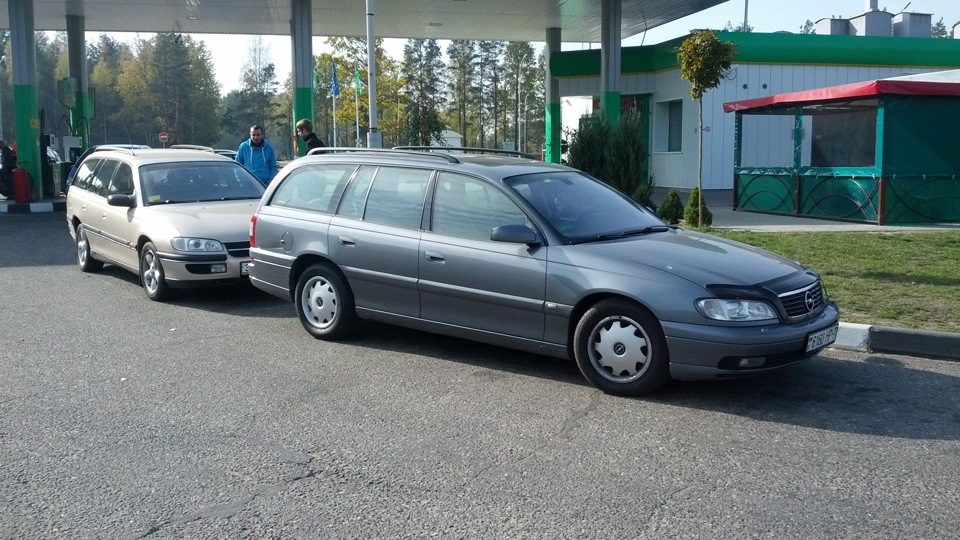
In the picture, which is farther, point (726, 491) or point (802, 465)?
point (802, 465)

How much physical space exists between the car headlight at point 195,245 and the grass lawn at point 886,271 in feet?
20.5

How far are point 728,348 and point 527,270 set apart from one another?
1.53m

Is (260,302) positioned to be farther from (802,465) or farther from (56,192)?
(56,192)

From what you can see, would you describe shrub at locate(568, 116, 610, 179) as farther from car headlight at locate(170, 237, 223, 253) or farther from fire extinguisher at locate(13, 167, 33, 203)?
fire extinguisher at locate(13, 167, 33, 203)

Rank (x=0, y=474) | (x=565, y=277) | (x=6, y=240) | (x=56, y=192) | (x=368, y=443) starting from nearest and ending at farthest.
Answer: (x=0, y=474)
(x=368, y=443)
(x=565, y=277)
(x=6, y=240)
(x=56, y=192)

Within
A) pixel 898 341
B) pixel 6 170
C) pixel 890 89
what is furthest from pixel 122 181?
pixel 6 170

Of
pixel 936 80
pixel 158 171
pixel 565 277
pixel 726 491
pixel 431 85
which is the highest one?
pixel 431 85

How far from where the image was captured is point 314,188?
798 cm

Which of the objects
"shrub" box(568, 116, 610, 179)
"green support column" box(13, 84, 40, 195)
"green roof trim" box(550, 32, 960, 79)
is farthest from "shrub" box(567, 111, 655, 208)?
"green support column" box(13, 84, 40, 195)

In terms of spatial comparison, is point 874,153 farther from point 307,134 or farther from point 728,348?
point 728,348

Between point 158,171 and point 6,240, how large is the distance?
698 cm

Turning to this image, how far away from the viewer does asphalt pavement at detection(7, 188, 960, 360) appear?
7.02 metres

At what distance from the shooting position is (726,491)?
4.34 meters

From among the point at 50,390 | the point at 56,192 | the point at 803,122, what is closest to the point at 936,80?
the point at 803,122
